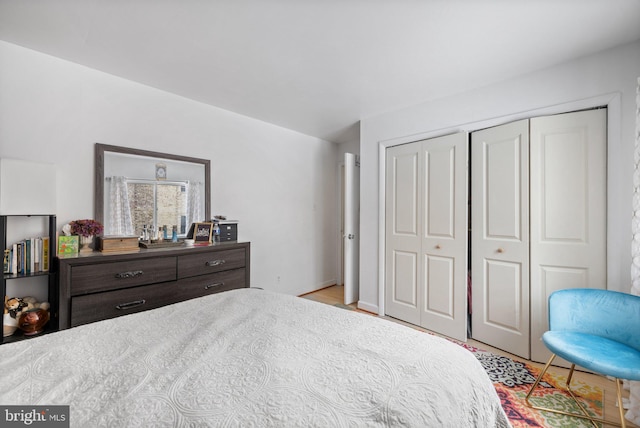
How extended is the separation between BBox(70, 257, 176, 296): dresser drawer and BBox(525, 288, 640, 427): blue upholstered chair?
114 inches

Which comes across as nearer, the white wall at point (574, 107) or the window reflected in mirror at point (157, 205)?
the white wall at point (574, 107)

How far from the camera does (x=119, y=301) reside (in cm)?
205

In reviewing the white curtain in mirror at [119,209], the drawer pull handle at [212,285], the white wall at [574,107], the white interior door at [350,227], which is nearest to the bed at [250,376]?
the drawer pull handle at [212,285]

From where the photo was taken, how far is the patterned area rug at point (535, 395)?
1.66 meters

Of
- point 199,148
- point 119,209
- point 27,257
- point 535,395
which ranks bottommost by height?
point 535,395

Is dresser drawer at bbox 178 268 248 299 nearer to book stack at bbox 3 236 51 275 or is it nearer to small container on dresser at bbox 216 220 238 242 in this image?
small container on dresser at bbox 216 220 238 242

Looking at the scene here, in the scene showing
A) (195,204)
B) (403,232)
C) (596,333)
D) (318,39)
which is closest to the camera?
(596,333)

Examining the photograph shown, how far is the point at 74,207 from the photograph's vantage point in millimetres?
2262

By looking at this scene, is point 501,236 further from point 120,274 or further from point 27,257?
point 27,257

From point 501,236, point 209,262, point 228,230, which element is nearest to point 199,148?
point 228,230

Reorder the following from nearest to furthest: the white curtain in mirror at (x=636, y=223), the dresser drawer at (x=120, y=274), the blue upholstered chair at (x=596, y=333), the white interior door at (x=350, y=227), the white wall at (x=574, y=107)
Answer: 1. the blue upholstered chair at (x=596, y=333)
2. the white curtain in mirror at (x=636, y=223)
3. the dresser drawer at (x=120, y=274)
4. the white wall at (x=574, y=107)
5. the white interior door at (x=350, y=227)

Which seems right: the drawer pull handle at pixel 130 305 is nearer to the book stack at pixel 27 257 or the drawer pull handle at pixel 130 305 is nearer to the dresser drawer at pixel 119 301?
the dresser drawer at pixel 119 301

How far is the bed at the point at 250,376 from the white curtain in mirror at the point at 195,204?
1776mm

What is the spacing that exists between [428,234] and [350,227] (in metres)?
1.07
